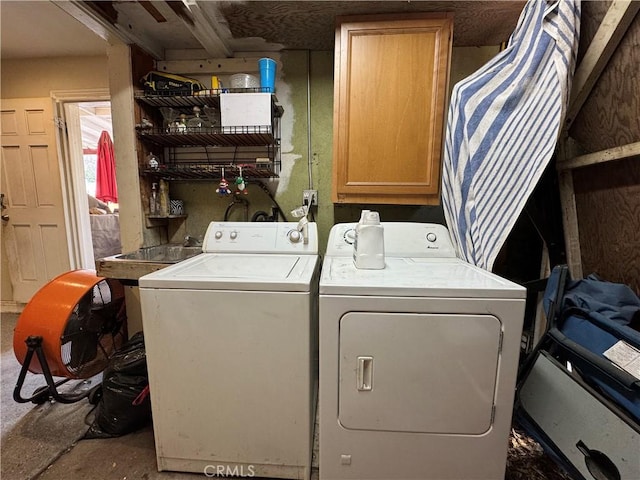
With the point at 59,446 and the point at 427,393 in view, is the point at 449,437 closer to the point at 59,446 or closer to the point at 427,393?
the point at 427,393

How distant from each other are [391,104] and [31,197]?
3.51 meters

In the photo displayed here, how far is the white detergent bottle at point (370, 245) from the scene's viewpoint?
121 cm

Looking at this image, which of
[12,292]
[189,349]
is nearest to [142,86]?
[189,349]

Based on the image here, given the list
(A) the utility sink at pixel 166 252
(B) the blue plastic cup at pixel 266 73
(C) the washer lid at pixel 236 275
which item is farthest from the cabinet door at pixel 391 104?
(A) the utility sink at pixel 166 252

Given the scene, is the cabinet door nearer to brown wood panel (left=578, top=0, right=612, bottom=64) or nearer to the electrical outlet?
the electrical outlet

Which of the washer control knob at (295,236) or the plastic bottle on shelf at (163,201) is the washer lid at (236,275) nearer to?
the washer control knob at (295,236)

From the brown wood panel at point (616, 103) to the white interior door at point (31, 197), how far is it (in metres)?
4.02

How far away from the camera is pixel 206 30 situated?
160 cm

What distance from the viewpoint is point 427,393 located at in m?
0.99

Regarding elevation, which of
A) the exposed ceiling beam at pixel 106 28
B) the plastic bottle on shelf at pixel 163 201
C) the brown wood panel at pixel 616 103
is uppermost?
the exposed ceiling beam at pixel 106 28

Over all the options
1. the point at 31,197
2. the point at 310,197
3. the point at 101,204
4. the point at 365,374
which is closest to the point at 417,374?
the point at 365,374

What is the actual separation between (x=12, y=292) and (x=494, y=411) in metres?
4.26

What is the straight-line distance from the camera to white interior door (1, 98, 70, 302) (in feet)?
8.36

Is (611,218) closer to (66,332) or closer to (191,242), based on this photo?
(191,242)
